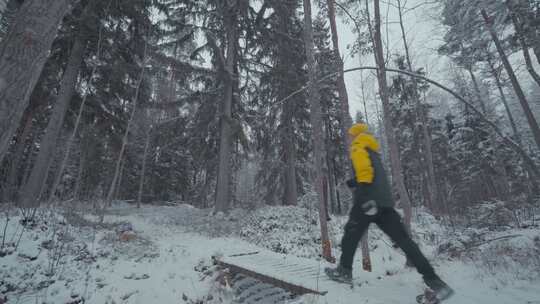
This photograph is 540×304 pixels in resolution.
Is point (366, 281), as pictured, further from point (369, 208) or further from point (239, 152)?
point (239, 152)

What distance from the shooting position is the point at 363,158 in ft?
11.3

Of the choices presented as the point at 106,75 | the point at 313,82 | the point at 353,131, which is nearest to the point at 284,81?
the point at 313,82

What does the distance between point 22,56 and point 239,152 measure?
14088mm

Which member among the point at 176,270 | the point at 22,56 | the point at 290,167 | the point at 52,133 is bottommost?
the point at 176,270

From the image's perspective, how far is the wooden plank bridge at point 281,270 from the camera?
3859 millimetres

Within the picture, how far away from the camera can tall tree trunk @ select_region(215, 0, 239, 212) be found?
1304 cm

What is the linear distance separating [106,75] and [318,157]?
34.9ft

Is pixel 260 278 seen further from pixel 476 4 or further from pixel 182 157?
pixel 182 157

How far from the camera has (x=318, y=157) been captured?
712cm

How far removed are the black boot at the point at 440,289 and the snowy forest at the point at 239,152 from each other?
183 mm

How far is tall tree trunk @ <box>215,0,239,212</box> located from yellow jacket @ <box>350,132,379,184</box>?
1013cm

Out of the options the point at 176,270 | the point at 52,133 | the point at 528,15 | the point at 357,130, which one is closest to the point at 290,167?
the point at 176,270

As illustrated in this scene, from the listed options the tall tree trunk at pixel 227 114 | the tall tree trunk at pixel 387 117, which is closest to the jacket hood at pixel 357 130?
the tall tree trunk at pixel 387 117

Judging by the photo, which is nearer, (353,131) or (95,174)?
(353,131)
